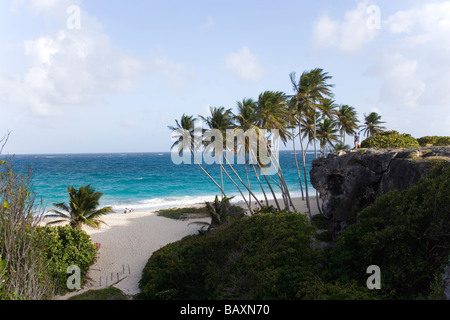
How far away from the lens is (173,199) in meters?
40.9

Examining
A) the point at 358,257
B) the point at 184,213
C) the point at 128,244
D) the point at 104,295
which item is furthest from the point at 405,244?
the point at 184,213

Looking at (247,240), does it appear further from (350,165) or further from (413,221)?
(350,165)

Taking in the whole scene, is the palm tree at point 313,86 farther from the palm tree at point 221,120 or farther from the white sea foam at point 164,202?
the white sea foam at point 164,202

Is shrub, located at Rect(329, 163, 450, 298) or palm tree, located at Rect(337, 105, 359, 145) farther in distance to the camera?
palm tree, located at Rect(337, 105, 359, 145)

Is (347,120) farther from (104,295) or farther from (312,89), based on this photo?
(104,295)

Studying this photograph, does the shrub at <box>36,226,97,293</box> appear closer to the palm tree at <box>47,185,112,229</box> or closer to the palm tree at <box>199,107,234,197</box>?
the palm tree at <box>47,185,112,229</box>

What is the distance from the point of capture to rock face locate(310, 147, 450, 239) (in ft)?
36.6

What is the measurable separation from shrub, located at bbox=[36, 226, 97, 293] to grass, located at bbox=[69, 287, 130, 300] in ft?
4.60

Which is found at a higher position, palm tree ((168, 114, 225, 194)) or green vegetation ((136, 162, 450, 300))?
palm tree ((168, 114, 225, 194))

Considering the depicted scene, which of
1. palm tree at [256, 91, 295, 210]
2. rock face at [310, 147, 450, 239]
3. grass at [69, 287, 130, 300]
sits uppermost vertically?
palm tree at [256, 91, 295, 210]

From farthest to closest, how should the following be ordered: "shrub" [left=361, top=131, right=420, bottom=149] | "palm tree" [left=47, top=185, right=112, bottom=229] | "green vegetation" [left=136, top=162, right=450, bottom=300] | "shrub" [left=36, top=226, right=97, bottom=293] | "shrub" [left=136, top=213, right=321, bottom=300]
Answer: "palm tree" [left=47, top=185, right=112, bottom=229] < "shrub" [left=361, top=131, right=420, bottom=149] < "shrub" [left=36, top=226, right=97, bottom=293] < "shrub" [left=136, top=213, right=321, bottom=300] < "green vegetation" [left=136, top=162, right=450, bottom=300]

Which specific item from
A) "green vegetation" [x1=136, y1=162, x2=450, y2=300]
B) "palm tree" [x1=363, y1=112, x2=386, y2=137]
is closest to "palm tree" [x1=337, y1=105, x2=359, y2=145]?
"palm tree" [x1=363, y1=112, x2=386, y2=137]

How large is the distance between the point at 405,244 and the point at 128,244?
55.4 feet

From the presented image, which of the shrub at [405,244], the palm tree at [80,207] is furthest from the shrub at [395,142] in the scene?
the palm tree at [80,207]
